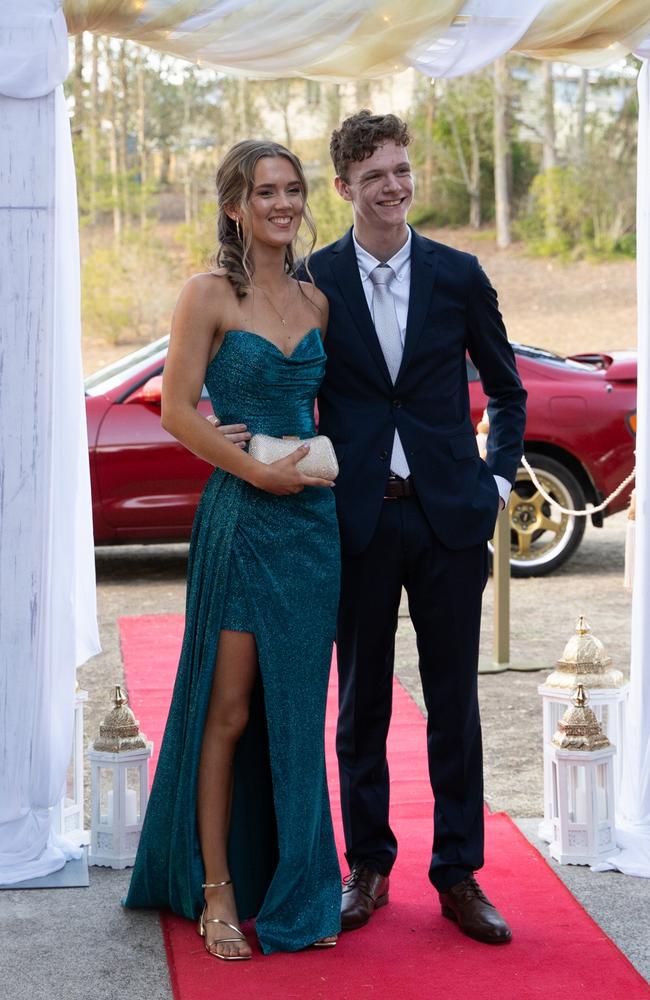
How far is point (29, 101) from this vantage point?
4.42m

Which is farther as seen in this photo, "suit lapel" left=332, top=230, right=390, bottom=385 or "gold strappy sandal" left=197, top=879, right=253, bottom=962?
"suit lapel" left=332, top=230, right=390, bottom=385

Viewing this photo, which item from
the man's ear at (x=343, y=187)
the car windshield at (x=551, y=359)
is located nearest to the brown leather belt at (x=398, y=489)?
the man's ear at (x=343, y=187)

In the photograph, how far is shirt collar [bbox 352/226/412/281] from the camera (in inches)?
163

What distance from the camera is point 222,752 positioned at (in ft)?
13.4

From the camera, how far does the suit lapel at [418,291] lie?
4.04 meters

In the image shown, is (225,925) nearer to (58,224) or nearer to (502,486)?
(502,486)

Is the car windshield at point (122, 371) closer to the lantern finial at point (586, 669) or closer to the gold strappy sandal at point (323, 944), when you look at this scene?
the lantern finial at point (586, 669)

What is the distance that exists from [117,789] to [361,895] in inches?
35.9

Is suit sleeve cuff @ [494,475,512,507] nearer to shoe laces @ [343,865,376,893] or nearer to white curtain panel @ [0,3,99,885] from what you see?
shoe laces @ [343,865,376,893]

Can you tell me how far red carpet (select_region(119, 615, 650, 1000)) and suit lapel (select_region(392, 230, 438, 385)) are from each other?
1.59 m

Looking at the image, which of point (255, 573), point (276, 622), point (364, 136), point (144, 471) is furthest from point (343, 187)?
point (144, 471)

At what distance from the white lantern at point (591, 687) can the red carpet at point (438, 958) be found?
1.58 feet

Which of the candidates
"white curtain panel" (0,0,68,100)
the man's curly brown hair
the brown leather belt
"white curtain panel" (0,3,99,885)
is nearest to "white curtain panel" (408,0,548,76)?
the man's curly brown hair

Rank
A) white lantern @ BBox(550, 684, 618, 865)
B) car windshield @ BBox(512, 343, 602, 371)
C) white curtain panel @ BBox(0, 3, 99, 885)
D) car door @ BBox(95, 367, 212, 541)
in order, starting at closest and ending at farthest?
white curtain panel @ BBox(0, 3, 99, 885)
white lantern @ BBox(550, 684, 618, 865)
car door @ BBox(95, 367, 212, 541)
car windshield @ BBox(512, 343, 602, 371)
